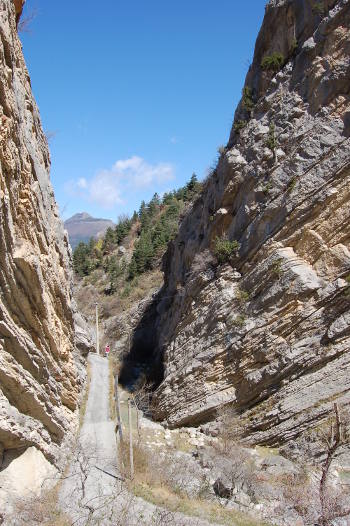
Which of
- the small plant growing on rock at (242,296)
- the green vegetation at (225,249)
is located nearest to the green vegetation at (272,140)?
the green vegetation at (225,249)

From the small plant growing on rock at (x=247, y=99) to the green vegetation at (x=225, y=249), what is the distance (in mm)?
8628

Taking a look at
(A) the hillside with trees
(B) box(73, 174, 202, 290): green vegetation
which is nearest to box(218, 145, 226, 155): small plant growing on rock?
(A) the hillside with trees

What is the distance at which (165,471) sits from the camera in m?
16.4

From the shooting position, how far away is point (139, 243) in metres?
55.2

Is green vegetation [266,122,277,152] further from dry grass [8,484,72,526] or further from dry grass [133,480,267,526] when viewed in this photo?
dry grass [8,484,72,526]

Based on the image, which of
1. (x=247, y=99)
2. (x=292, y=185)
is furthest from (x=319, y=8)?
(x=292, y=185)

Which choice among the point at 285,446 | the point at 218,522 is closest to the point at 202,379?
the point at 285,446

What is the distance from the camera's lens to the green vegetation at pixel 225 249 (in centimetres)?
2212

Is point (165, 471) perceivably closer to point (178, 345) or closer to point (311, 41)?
point (178, 345)

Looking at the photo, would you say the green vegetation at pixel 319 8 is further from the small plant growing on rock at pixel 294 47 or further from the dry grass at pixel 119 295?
the dry grass at pixel 119 295

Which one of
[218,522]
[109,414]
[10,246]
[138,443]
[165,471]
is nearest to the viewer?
[10,246]

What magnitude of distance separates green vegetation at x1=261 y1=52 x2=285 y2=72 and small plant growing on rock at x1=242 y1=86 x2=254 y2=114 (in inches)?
68.8

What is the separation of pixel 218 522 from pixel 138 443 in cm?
625

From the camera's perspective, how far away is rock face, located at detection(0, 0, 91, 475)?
892cm
